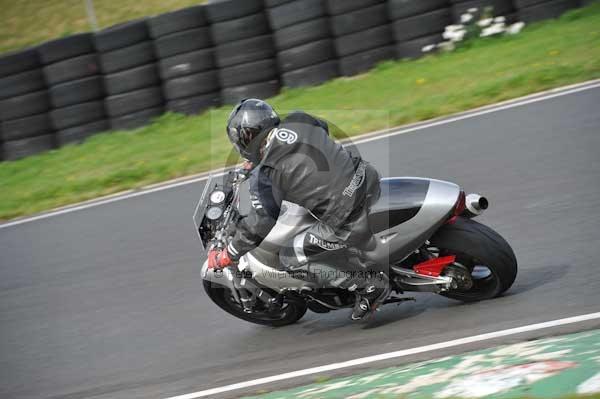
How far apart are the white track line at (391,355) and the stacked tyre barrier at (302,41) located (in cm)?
722

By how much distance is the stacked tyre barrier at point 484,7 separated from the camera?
11742 millimetres

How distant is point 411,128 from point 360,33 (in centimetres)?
261

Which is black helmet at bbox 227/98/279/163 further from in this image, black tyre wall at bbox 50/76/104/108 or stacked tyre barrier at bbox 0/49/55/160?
stacked tyre barrier at bbox 0/49/55/160

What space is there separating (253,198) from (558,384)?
2.15 meters

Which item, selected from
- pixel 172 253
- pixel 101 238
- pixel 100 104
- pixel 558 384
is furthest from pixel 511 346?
pixel 100 104

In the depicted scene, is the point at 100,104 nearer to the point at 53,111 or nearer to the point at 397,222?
the point at 53,111

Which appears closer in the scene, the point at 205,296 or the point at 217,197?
the point at 217,197

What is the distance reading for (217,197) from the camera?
5.32m

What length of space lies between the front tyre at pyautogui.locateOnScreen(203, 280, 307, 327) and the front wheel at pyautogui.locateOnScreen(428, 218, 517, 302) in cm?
120

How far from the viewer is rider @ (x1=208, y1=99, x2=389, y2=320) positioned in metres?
4.89

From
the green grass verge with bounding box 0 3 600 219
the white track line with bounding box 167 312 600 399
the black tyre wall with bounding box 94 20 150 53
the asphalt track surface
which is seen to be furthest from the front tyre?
the black tyre wall with bounding box 94 20 150 53

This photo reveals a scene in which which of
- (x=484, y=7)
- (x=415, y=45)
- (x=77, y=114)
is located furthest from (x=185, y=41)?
(x=484, y=7)

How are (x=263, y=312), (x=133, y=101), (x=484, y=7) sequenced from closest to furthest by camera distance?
1. (x=263, y=312)
2. (x=484, y=7)
3. (x=133, y=101)

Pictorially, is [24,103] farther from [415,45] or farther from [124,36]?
[415,45]
